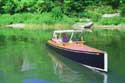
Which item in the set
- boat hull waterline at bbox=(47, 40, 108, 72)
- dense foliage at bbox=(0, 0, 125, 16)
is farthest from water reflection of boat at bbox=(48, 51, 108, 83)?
dense foliage at bbox=(0, 0, 125, 16)

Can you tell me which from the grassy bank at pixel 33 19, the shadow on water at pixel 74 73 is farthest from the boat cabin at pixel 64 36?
the grassy bank at pixel 33 19

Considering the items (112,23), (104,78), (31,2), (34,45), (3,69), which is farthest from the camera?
(31,2)

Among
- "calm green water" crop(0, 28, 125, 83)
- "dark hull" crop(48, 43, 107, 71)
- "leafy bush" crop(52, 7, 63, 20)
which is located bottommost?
"leafy bush" crop(52, 7, 63, 20)

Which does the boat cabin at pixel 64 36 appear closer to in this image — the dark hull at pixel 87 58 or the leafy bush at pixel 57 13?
the dark hull at pixel 87 58

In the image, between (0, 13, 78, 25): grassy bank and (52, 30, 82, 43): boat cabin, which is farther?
→ (0, 13, 78, 25): grassy bank

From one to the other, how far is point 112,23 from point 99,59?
36226 mm

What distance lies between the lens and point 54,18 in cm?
6234

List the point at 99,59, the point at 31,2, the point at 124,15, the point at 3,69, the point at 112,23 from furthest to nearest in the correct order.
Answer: the point at 31,2 → the point at 124,15 → the point at 112,23 → the point at 3,69 → the point at 99,59

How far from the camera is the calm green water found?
2011 centimetres

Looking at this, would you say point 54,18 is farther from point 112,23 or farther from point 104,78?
point 104,78

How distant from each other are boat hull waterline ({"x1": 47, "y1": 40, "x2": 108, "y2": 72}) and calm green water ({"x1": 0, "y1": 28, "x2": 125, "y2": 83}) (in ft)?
1.10

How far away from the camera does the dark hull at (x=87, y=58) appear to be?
21.5 metres

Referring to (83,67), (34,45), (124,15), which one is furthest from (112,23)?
(83,67)

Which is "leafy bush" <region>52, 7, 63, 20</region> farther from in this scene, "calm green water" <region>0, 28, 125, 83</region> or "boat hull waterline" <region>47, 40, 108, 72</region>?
"boat hull waterline" <region>47, 40, 108, 72</region>
